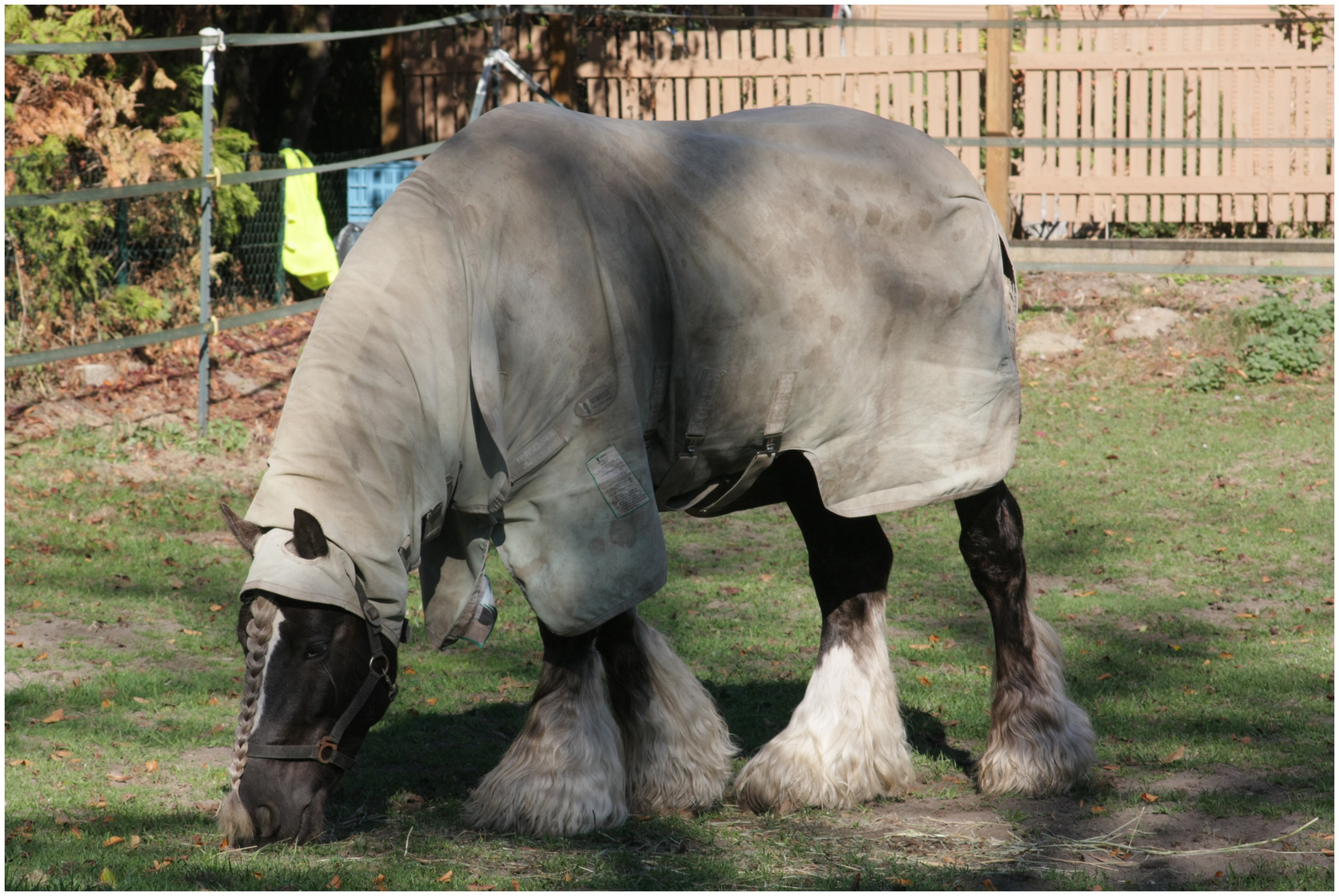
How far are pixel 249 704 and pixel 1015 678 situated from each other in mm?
2468

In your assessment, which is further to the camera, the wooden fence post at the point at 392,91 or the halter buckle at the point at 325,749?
the wooden fence post at the point at 392,91

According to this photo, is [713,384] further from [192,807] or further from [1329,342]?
[1329,342]

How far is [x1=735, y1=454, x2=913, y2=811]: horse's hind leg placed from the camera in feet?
13.4

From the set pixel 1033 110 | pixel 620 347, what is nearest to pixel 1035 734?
pixel 620 347

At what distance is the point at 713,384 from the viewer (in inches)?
149

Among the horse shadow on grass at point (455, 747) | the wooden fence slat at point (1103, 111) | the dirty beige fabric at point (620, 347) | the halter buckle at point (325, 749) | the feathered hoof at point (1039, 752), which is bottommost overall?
the horse shadow on grass at point (455, 747)

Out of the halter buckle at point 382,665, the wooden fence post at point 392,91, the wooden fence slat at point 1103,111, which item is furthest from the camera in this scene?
the wooden fence post at point 392,91

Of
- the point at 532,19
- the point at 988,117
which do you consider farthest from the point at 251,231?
the point at 988,117

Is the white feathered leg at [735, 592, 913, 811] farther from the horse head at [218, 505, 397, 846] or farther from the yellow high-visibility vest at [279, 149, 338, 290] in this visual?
the yellow high-visibility vest at [279, 149, 338, 290]

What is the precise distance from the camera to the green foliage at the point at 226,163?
10828 millimetres

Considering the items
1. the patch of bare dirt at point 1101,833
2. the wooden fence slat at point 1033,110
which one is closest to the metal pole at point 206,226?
the patch of bare dirt at point 1101,833

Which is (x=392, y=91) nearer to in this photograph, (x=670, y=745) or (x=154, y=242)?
(x=154, y=242)

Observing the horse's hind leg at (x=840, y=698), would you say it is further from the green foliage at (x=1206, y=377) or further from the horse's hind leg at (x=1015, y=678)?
the green foliage at (x=1206, y=377)

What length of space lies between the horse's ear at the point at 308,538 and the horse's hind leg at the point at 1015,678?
2.13m
